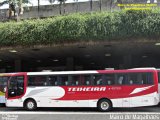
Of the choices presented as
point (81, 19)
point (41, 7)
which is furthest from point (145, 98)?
point (41, 7)

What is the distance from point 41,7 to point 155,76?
62.1ft

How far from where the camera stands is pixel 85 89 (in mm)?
18406

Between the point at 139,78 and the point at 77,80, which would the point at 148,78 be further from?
the point at 77,80

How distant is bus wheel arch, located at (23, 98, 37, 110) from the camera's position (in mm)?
19266

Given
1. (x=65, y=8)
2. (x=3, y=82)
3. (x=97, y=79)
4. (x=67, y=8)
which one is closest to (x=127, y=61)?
(x=67, y=8)

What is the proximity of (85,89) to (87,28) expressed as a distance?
4.54 meters

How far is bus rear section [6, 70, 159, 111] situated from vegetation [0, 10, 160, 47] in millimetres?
3301

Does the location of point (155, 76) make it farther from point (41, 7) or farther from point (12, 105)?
point (41, 7)

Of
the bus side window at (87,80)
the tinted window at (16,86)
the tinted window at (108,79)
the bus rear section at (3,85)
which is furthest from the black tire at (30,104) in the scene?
the tinted window at (108,79)

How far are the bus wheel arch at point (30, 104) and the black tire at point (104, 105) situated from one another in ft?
13.3

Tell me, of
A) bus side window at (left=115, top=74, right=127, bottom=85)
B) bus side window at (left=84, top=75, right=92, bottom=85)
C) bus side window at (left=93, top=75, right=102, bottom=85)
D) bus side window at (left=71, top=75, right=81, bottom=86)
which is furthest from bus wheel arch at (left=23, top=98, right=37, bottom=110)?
bus side window at (left=115, top=74, right=127, bottom=85)

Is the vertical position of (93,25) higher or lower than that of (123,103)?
higher

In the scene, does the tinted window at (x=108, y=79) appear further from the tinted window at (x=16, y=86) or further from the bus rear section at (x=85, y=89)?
the tinted window at (x=16, y=86)

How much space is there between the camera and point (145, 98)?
57.2 feet
